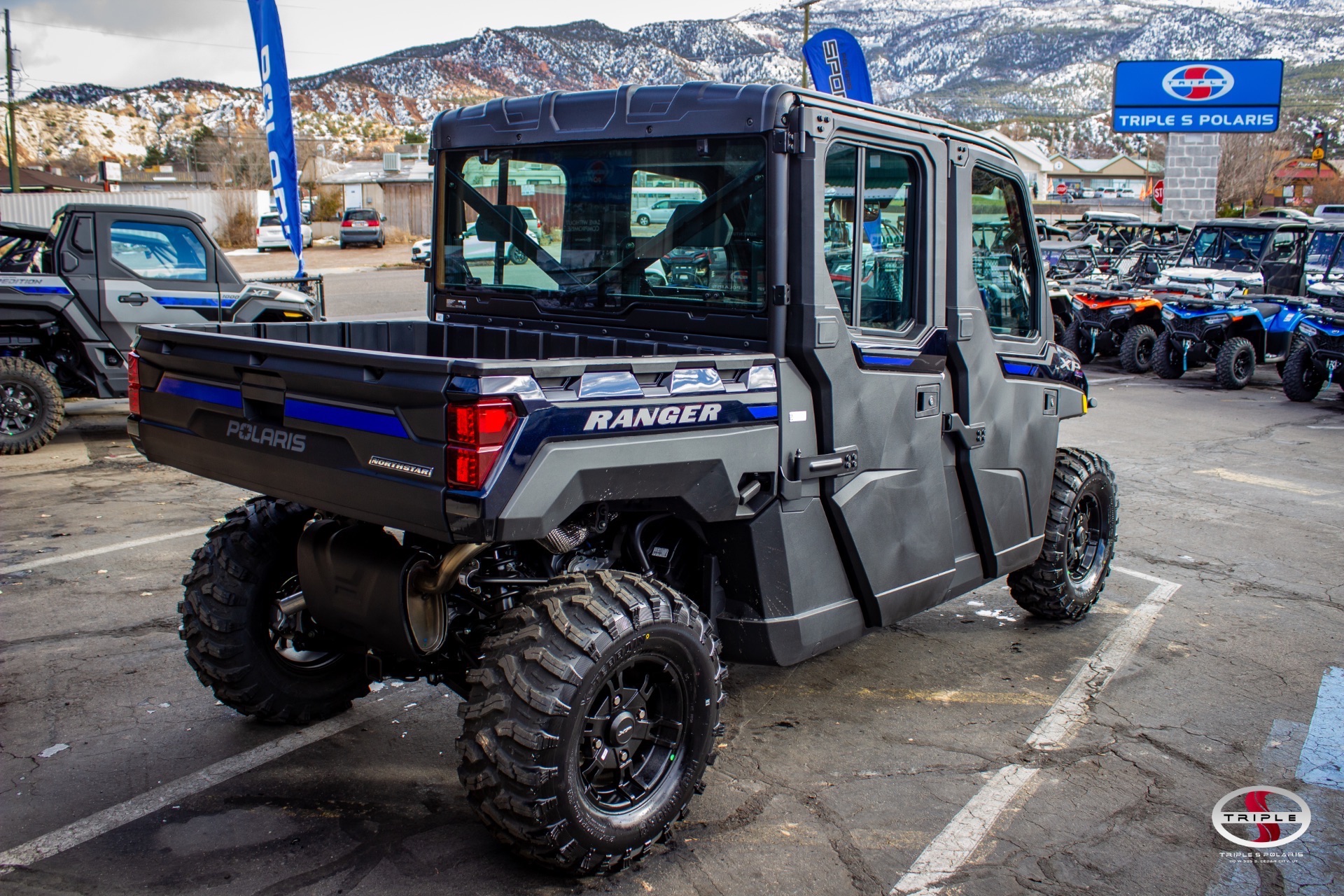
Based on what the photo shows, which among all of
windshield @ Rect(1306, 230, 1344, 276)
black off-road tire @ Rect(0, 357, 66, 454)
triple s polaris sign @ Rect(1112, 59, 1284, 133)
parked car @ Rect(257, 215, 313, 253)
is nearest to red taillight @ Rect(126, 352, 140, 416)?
black off-road tire @ Rect(0, 357, 66, 454)

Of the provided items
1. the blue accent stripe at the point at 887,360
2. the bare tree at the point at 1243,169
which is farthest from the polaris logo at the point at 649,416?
the bare tree at the point at 1243,169

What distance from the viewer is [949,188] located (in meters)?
4.43

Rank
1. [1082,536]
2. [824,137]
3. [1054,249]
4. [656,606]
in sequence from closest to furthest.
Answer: [656,606]
[824,137]
[1082,536]
[1054,249]

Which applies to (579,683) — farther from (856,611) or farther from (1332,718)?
(1332,718)

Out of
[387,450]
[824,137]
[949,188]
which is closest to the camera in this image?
[387,450]

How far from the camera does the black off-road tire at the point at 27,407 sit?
9.34 meters

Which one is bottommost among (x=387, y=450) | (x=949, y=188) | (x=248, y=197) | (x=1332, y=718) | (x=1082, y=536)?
(x=1332, y=718)

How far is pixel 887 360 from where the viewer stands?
13.6 feet

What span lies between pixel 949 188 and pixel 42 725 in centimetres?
421

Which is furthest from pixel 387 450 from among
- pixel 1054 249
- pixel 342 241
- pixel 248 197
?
pixel 248 197

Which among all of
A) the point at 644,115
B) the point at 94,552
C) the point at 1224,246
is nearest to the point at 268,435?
the point at 644,115

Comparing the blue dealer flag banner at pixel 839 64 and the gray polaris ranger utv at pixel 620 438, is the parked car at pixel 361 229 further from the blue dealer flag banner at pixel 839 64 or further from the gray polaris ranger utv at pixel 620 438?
the gray polaris ranger utv at pixel 620 438

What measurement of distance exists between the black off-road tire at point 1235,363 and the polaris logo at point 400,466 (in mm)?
14517

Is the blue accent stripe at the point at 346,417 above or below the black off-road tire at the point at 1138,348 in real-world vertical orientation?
above
